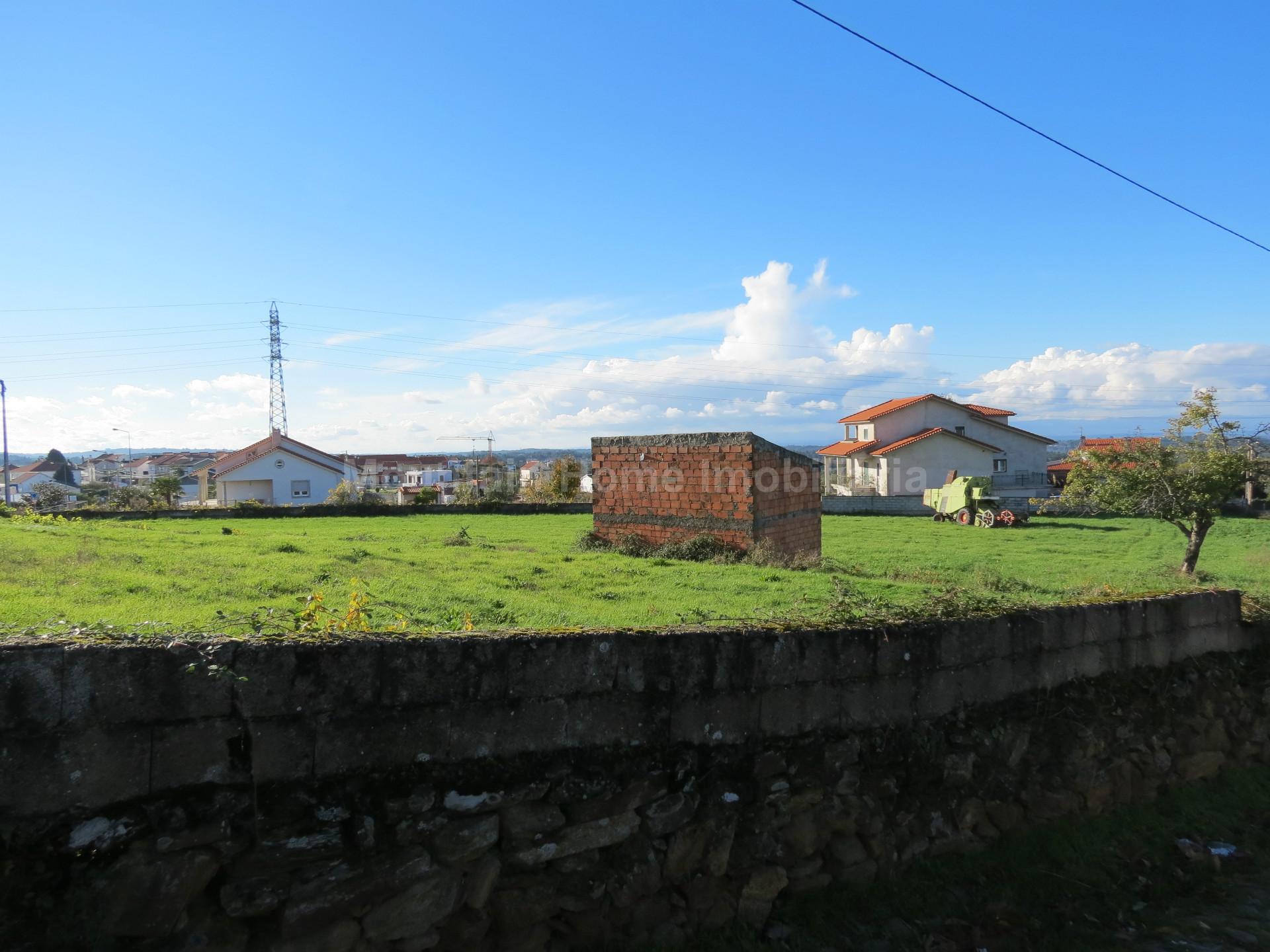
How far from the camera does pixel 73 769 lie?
2791 millimetres

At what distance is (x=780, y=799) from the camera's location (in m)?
4.01

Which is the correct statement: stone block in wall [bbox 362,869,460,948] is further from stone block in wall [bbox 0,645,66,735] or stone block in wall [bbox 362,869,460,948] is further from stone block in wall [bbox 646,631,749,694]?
stone block in wall [bbox 0,645,66,735]

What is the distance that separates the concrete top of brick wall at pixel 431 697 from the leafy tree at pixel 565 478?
1030 inches

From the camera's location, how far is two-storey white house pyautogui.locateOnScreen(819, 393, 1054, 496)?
41125mm

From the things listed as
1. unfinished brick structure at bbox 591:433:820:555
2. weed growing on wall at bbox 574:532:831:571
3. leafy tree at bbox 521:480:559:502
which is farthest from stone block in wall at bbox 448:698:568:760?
leafy tree at bbox 521:480:559:502

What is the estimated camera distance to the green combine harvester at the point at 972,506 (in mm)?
24422

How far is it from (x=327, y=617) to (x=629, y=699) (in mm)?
1684

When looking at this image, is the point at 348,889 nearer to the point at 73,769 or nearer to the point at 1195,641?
the point at 73,769

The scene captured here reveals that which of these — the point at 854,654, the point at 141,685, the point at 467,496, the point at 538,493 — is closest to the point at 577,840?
the point at 854,654

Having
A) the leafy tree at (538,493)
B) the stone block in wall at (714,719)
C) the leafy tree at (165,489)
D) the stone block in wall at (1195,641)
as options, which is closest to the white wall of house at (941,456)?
the leafy tree at (538,493)

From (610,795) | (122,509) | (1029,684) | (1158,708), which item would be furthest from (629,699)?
(122,509)

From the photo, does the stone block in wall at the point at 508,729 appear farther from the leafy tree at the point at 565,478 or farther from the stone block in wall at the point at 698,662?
the leafy tree at the point at 565,478

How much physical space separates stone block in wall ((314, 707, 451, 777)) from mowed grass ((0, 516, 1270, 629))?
1.16m

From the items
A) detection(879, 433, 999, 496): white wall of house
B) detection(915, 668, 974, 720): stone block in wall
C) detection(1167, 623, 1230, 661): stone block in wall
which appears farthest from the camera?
detection(879, 433, 999, 496): white wall of house
